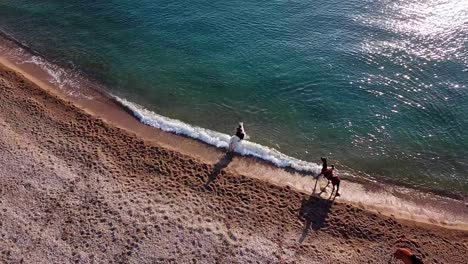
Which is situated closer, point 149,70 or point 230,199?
point 230,199

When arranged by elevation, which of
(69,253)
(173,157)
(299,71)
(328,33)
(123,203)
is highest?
(328,33)

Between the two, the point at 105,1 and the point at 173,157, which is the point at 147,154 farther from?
the point at 105,1

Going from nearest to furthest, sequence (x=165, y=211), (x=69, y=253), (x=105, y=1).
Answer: (x=69, y=253), (x=165, y=211), (x=105, y=1)

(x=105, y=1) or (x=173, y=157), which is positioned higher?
(x=105, y=1)

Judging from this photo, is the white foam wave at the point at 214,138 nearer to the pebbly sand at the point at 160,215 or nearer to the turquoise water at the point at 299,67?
the turquoise water at the point at 299,67

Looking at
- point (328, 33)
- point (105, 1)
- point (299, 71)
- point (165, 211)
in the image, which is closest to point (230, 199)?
point (165, 211)
